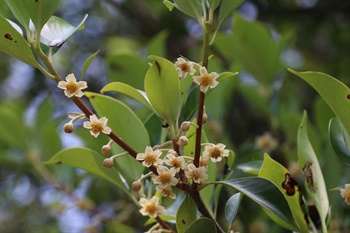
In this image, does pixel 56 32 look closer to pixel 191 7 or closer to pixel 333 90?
pixel 191 7

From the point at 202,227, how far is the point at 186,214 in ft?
0.19

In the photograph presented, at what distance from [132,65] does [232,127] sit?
0.76 metres

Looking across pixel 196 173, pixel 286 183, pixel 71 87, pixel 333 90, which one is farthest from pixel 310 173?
pixel 71 87

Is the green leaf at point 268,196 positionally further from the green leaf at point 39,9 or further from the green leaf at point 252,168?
the green leaf at point 39,9

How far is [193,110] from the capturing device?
0.83m

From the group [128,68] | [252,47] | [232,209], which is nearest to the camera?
[232,209]

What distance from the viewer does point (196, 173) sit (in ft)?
2.20

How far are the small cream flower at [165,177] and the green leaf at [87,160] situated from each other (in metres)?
0.20

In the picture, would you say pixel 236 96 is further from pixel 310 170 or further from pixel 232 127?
pixel 310 170

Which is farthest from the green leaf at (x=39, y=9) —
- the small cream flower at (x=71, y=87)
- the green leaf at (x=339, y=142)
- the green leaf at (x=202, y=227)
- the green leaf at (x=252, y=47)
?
the green leaf at (x=252, y=47)

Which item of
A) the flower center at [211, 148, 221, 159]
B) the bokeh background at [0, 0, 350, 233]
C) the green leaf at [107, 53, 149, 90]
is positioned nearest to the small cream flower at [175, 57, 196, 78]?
the flower center at [211, 148, 221, 159]

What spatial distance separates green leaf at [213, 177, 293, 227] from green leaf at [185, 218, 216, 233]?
0.20 feet

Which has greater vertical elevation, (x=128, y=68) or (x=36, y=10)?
(x=36, y=10)

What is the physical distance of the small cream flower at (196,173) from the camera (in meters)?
0.67
